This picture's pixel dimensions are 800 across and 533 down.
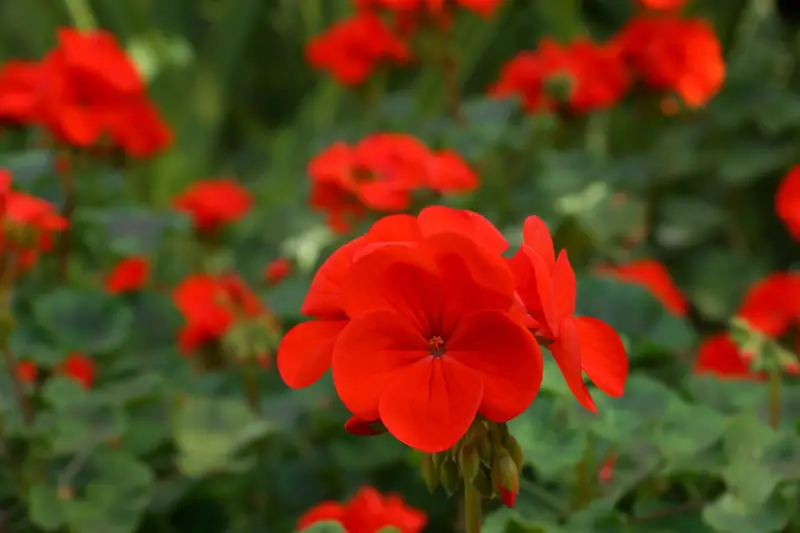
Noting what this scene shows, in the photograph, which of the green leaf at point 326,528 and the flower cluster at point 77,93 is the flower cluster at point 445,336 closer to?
the green leaf at point 326,528

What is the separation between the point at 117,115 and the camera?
1182mm

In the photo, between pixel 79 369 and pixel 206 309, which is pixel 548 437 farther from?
pixel 79 369

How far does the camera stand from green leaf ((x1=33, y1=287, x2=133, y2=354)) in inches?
40.3

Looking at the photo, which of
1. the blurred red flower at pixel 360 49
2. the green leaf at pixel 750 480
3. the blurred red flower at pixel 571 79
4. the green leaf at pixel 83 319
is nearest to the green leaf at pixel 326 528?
the green leaf at pixel 750 480

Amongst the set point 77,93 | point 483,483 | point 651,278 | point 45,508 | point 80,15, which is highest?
point 80,15

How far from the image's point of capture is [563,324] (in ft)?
1.59

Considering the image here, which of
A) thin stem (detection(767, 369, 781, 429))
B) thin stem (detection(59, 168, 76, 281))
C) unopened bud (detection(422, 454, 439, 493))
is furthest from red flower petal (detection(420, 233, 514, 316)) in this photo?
thin stem (detection(59, 168, 76, 281))

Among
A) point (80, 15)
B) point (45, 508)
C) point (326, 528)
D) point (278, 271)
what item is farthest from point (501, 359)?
point (80, 15)

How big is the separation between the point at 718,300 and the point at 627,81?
1.23 ft

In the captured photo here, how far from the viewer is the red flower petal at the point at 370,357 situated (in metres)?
0.46

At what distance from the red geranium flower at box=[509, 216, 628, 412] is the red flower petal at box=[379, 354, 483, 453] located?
0.17 feet

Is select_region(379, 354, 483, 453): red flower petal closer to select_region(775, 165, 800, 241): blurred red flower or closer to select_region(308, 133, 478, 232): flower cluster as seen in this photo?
select_region(308, 133, 478, 232): flower cluster

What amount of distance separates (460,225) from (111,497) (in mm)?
517

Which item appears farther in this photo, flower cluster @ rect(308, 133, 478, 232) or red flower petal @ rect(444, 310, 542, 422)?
→ flower cluster @ rect(308, 133, 478, 232)
